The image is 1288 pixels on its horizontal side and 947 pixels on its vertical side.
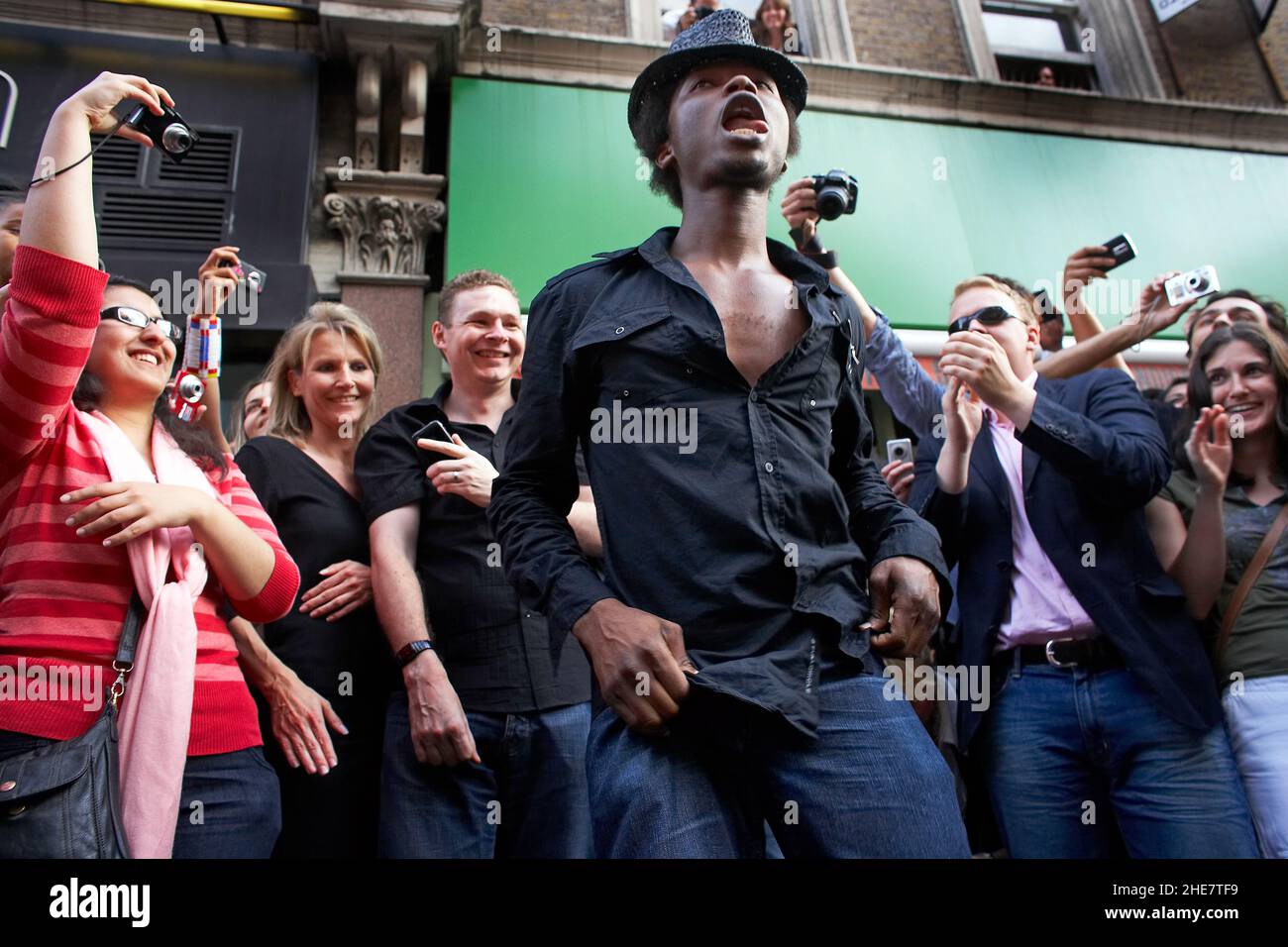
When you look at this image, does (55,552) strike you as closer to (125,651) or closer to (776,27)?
(125,651)

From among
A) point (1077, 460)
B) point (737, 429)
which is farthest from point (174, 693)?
point (1077, 460)

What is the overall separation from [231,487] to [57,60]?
607 centimetres

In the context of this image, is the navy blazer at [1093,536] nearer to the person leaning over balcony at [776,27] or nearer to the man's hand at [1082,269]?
the man's hand at [1082,269]

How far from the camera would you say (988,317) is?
313cm

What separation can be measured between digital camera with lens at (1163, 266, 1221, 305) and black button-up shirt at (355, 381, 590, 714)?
2.57 metres

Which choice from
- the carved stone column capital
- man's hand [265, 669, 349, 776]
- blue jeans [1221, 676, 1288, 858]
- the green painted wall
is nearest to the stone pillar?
the carved stone column capital

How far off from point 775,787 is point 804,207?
2507 mm

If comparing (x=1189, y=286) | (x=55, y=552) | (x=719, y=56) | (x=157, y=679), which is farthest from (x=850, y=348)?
(x=1189, y=286)

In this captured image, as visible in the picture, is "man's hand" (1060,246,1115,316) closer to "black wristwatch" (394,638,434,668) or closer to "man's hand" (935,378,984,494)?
"man's hand" (935,378,984,494)

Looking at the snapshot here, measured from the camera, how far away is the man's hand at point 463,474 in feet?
8.74

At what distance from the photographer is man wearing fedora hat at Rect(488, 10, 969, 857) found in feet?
4.88

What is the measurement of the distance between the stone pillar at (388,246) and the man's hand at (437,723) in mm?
4411

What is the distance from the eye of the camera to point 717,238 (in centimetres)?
194
